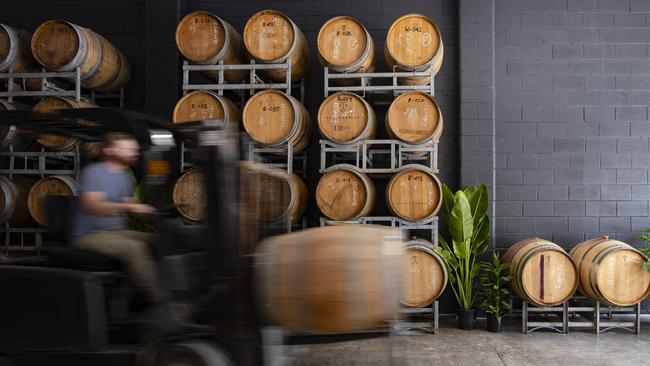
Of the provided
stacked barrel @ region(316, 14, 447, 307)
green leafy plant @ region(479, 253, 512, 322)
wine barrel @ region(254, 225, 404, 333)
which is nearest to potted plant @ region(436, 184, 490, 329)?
green leafy plant @ region(479, 253, 512, 322)

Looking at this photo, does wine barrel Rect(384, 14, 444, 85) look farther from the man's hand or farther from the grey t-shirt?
the man's hand

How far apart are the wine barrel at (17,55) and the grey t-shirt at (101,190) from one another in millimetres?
3894

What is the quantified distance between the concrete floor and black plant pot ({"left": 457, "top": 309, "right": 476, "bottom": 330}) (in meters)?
0.14

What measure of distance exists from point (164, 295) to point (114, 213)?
787mm

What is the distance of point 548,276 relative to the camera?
20.0 feet

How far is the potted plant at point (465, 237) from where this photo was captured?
6308 mm

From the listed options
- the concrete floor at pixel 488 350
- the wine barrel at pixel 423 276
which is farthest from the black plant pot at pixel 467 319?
the wine barrel at pixel 423 276

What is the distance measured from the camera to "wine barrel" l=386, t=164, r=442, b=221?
6164mm

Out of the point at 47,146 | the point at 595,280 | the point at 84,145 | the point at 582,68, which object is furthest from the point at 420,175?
the point at 47,146

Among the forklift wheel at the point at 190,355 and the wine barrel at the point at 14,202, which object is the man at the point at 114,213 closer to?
the forklift wheel at the point at 190,355

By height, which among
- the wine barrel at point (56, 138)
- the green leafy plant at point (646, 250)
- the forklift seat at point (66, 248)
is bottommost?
the green leafy plant at point (646, 250)

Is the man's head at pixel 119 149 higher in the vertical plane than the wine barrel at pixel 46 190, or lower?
higher

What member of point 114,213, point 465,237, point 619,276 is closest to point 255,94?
point 465,237

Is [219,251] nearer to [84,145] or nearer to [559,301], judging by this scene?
[84,145]
